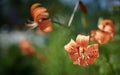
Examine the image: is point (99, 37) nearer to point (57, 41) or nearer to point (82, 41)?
point (82, 41)

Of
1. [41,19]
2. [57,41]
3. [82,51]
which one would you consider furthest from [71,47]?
[57,41]

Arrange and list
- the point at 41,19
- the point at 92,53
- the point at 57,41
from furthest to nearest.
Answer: the point at 57,41
the point at 41,19
the point at 92,53

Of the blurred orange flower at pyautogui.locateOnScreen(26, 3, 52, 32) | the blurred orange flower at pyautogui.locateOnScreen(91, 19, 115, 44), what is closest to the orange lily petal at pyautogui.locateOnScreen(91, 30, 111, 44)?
the blurred orange flower at pyautogui.locateOnScreen(91, 19, 115, 44)

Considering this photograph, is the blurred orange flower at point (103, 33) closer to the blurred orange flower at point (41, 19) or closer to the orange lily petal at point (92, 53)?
the orange lily petal at point (92, 53)

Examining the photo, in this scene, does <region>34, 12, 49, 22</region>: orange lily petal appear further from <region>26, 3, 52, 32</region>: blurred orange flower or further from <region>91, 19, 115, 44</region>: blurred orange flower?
<region>91, 19, 115, 44</region>: blurred orange flower

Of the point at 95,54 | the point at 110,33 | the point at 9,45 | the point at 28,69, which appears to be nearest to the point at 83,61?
the point at 95,54
